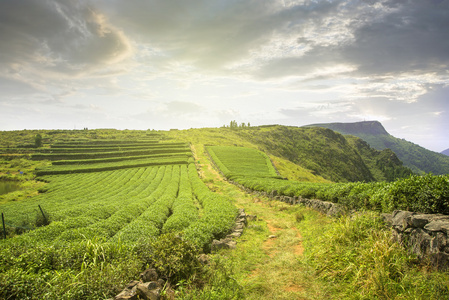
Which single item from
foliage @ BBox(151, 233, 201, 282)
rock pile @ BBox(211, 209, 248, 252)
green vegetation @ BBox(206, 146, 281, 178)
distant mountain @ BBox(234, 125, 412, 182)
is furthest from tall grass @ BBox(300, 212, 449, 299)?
distant mountain @ BBox(234, 125, 412, 182)

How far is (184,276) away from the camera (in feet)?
21.4

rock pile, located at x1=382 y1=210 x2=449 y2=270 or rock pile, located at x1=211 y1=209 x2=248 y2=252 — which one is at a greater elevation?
rock pile, located at x1=382 y1=210 x2=449 y2=270

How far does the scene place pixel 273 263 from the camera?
8203 millimetres

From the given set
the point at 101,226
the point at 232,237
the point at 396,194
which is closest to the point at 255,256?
the point at 232,237

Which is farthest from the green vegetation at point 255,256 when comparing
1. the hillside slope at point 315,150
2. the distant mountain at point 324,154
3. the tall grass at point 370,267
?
the distant mountain at point 324,154

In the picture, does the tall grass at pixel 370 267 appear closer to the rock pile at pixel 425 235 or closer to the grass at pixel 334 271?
the grass at pixel 334 271

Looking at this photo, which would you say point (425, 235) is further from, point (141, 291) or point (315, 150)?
point (315, 150)

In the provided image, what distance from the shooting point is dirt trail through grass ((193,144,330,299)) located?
6.27m

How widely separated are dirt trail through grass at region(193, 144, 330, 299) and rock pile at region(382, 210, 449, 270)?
2.96m

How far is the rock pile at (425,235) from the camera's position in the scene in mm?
5598

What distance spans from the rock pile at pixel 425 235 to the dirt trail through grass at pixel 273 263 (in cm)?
296

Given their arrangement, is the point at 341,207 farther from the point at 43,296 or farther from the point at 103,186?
the point at 103,186

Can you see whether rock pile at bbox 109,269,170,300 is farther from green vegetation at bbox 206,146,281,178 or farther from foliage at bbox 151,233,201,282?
green vegetation at bbox 206,146,281,178

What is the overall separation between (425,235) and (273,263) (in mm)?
4745
